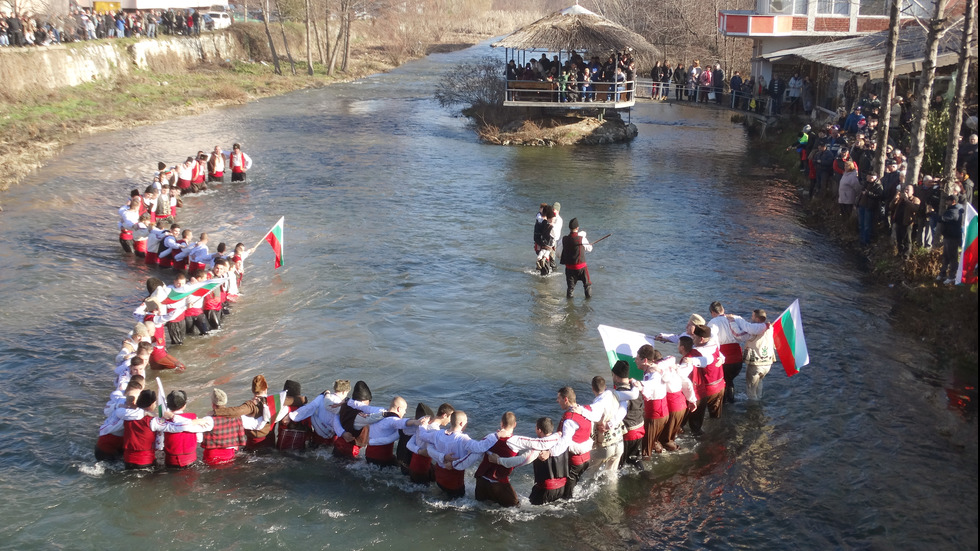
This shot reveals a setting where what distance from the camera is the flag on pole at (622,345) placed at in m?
10.0

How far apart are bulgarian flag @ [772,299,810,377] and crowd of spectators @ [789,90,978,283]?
139 inches

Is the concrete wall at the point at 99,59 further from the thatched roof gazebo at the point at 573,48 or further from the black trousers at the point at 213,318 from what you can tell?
the black trousers at the point at 213,318

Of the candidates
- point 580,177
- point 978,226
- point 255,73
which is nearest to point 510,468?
point 978,226

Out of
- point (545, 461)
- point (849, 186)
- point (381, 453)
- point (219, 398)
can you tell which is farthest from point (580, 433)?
point (849, 186)

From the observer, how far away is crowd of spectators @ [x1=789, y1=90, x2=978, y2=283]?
A: 45.5 feet

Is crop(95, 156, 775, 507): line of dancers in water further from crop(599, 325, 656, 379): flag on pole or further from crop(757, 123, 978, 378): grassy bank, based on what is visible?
crop(757, 123, 978, 378): grassy bank

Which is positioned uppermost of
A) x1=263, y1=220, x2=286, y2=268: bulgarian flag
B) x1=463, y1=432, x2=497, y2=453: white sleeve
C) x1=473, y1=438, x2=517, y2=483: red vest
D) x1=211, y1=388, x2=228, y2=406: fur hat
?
x1=263, y1=220, x2=286, y2=268: bulgarian flag

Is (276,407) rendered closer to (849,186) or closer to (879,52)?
(849,186)

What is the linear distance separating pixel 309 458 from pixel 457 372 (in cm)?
308

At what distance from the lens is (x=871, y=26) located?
32.4 m

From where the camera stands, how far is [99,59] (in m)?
39.2

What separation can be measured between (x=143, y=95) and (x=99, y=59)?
8.84 ft

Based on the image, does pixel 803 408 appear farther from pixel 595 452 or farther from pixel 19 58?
pixel 19 58

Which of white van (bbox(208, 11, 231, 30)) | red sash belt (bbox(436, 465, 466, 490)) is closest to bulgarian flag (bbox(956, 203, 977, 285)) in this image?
red sash belt (bbox(436, 465, 466, 490))
